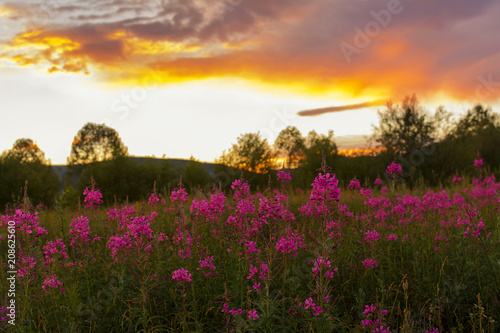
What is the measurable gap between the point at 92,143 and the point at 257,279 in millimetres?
50649

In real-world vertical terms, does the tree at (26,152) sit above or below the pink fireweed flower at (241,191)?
above

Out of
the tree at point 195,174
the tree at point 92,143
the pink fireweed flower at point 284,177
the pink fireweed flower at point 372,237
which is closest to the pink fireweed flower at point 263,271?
the pink fireweed flower at point 372,237

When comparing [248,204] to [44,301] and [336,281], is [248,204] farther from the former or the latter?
[44,301]

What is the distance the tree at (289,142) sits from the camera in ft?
168

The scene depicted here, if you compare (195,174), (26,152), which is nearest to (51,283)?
(195,174)

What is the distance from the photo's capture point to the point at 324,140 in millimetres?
39375

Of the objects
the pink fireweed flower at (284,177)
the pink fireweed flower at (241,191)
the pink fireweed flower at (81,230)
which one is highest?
the pink fireweed flower at (284,177)

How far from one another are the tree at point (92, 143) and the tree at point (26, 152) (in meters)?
4.21

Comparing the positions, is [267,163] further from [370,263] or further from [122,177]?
[370,263]

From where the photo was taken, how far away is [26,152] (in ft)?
142

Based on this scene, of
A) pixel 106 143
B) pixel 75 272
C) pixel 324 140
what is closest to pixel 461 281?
pixel 75 272

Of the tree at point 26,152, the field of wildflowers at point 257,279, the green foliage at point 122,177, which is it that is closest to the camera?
the field of wildflowers at point 257,279

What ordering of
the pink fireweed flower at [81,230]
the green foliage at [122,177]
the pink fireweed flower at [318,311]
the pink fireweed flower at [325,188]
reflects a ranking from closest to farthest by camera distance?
the pink fireweed flower at [318,311], the pink fireweed flower at [325,188], the pink fireweed flower at [81,230], the green foliage at [122,177]

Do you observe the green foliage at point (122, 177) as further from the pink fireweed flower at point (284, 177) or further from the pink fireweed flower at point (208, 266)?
the pink fireweed flower at point (208, 266)
